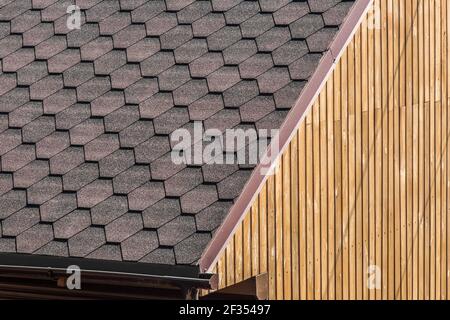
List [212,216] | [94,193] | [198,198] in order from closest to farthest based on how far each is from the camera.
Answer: [212,216], [198,198], [94,193]

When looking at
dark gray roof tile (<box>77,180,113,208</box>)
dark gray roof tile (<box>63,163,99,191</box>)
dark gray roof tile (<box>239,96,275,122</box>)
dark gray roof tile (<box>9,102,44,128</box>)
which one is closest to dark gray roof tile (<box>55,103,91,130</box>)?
dark gray roof tile (<box>9,102,44,128</box>)

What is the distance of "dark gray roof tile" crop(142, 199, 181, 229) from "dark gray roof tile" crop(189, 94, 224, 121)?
Result: 0.80 meters

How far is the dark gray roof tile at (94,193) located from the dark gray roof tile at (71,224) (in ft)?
0.25

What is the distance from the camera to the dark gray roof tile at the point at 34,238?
8.00m

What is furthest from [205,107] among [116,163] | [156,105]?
[116,163]

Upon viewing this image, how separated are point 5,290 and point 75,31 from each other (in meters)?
2.39

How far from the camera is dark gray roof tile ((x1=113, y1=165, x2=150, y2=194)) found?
8039mm

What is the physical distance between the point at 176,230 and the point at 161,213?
0.70ft

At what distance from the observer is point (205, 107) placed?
834cm

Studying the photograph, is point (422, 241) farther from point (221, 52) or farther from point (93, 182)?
point (93, 182)

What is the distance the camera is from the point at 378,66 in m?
9.14

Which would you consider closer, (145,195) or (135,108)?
(145,195)

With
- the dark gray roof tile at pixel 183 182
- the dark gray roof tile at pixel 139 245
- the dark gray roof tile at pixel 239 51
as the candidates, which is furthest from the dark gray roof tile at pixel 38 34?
the dark gray roof tile at pixel 139 245

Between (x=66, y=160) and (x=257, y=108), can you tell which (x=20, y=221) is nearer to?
(x=66, y=160)
